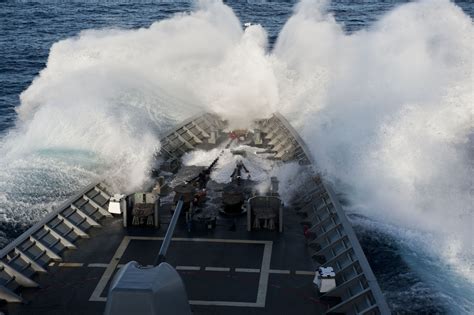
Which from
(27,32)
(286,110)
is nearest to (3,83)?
(27,32)

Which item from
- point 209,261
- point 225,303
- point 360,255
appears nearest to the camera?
point 225,303

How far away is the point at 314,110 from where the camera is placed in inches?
1291

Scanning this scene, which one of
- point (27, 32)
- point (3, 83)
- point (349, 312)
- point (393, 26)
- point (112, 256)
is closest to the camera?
point (349, 312)

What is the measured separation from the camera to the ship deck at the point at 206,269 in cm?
1319

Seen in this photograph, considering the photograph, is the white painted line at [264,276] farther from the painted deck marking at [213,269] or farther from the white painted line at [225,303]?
the white painted line at [225,303]

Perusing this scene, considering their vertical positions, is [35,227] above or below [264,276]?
above

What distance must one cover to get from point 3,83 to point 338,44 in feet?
68.2

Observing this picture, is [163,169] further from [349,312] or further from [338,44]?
[338,44]

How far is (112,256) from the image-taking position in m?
15.4

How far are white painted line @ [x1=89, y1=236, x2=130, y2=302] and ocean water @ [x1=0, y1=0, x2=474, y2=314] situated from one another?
134 inches

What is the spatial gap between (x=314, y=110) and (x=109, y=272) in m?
19.8

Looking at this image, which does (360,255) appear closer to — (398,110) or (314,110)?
(398,110)

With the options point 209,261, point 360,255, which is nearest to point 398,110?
point 360,255

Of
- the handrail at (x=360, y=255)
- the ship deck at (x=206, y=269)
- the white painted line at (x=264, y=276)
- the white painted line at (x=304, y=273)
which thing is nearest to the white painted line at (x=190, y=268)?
the ship deck at (x=206, y=269)
